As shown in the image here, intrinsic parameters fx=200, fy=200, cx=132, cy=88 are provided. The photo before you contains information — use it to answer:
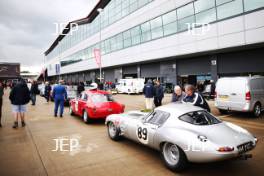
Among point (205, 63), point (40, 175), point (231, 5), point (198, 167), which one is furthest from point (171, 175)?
point (205, 63)

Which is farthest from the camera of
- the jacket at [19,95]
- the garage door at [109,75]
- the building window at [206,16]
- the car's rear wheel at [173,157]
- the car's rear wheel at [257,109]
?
the garage door at [109,75]

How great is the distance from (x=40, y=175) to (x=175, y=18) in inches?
756

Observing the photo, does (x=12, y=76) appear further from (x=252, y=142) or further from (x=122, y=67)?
(x=252, y=142)

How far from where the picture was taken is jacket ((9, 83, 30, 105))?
24.1 feet

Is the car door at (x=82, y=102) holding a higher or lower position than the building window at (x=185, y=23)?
lower

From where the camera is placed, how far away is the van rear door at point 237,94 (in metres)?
8.57

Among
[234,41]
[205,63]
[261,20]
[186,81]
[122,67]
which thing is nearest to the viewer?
[261,20]

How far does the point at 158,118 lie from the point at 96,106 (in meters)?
4.06

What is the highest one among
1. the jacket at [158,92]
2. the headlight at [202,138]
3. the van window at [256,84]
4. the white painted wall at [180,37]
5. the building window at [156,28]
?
the building window at [156,28]

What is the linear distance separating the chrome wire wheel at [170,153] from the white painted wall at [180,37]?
12.8 meters

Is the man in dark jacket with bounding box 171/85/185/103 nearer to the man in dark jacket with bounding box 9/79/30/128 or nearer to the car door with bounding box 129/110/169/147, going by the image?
the car door with bounding box 129/110/169/147

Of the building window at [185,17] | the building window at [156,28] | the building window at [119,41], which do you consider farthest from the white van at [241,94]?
the building window at [119,41]

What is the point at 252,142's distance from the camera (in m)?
3.84

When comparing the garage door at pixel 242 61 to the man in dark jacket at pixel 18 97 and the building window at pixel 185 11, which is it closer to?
the building window at pixel 185 11
